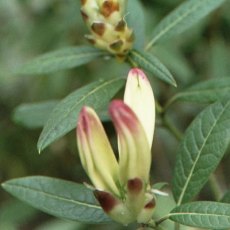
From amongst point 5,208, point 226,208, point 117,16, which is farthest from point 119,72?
point 226,208

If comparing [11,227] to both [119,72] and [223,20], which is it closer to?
[119,72]

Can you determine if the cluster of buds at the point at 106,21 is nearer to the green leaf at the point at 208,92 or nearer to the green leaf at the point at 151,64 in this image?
the green leaf at the point at 151,64

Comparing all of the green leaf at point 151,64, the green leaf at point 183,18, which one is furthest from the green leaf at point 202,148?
the green leaf at point 183,18

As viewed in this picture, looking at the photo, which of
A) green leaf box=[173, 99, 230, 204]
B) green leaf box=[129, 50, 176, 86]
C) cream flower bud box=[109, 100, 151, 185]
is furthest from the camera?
green leaf box=[129, 50, 176, 86]

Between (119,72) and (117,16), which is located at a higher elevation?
(117,16)

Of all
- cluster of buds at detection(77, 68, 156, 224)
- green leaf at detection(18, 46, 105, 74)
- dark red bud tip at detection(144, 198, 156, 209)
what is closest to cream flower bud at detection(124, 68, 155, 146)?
cluster of buds at detection(77, 68, 156, 224)

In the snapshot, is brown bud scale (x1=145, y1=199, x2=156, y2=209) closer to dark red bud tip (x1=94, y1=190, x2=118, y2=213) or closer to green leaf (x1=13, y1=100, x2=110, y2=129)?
dark red bud tip (x1=94, y1=190, x2=118, y2=213)

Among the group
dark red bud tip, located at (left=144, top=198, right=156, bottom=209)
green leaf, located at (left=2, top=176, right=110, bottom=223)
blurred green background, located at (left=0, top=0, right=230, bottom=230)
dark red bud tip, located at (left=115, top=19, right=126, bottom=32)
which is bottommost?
blurred green background, located at (left=0, top=0, right=230, bottom=230)

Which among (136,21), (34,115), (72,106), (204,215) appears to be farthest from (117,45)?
(34,115)

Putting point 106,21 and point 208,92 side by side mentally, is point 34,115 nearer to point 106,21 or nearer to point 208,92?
point 208,92
